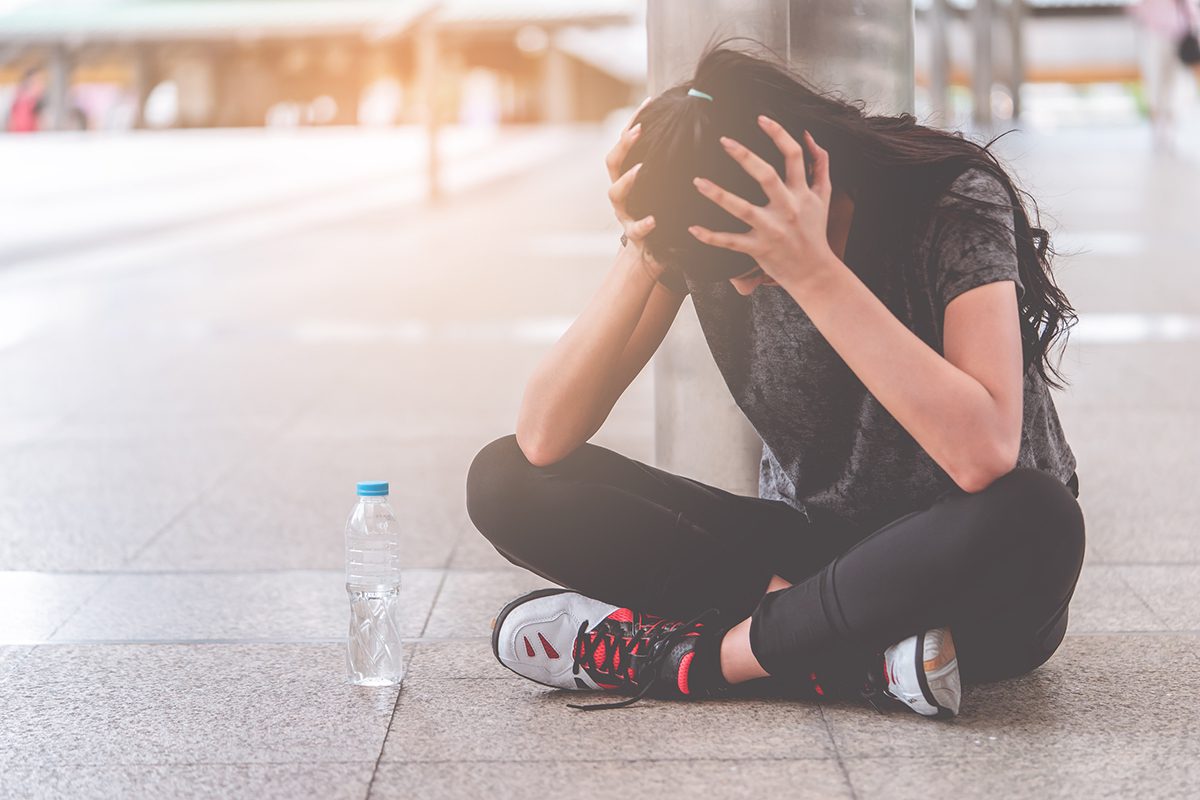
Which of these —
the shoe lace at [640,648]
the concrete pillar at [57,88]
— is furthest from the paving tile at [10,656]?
the concrete pillar at [57,88]

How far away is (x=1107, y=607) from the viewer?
323 cm

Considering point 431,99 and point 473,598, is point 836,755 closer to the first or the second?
point 473,598

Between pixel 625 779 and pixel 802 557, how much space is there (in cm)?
57

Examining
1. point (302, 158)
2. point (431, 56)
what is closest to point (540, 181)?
point (431, 56)

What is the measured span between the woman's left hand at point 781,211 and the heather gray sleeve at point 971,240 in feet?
0.71

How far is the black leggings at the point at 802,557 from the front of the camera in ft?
7.17

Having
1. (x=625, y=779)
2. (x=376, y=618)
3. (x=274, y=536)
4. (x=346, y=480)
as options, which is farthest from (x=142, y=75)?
(x=625, y=779)

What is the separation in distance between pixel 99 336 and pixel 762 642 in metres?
6.41

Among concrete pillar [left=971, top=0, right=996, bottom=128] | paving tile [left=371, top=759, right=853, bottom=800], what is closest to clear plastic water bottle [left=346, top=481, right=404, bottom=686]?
paving tile [left=371, top=759, right=853, bottom=800]

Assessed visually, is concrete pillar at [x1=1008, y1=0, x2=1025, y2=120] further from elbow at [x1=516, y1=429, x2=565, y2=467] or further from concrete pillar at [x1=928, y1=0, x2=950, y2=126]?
elbow at [x1=516, y1=429, x2=565, y2=467]

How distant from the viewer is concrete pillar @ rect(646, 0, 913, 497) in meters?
3.31

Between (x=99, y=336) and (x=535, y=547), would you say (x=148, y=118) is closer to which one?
(x=99, y=336)

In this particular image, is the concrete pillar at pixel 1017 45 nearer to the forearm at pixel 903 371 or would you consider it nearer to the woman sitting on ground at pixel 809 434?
the woman sitting on ground at pixel 809 434

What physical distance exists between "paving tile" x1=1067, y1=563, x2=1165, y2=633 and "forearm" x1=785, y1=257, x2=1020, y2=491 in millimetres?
1127
